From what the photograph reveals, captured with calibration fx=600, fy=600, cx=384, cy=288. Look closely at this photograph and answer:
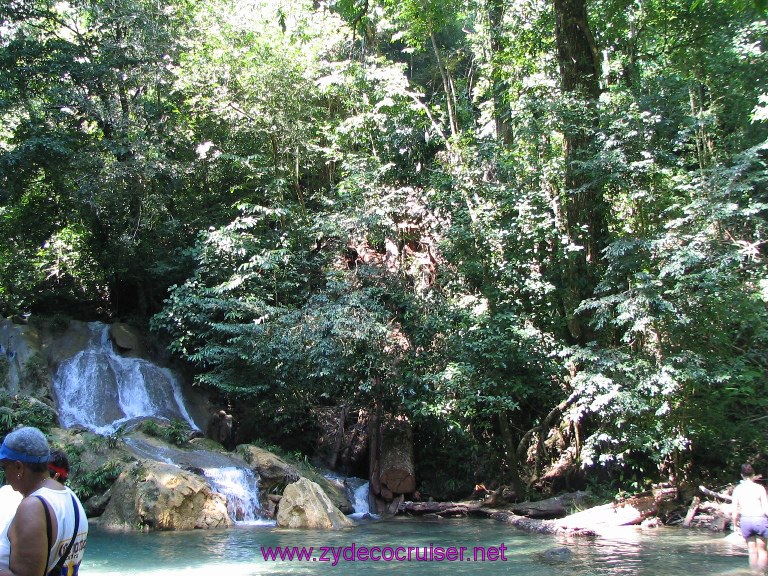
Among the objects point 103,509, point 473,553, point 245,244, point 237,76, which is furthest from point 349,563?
point 237,76

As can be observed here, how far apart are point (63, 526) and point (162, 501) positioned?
803 centimetres

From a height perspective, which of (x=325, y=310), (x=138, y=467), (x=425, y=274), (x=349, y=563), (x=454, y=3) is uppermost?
(x=454, y=3)

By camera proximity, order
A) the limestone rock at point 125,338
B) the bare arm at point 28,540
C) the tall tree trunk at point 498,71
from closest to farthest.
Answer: the bare arm at point 28,540 → the tall tree trunk at point 498,71 → the limestone rock at point 125,338

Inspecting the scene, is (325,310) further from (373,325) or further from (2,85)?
(2,85)

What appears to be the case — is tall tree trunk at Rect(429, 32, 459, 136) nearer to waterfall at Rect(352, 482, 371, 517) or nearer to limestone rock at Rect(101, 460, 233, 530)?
waterfall at Rect(352, 482, 371, 517)

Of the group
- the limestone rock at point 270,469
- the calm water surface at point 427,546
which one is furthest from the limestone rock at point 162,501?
the limestone rock at point 270,469

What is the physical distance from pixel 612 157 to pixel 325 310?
21.0 ft

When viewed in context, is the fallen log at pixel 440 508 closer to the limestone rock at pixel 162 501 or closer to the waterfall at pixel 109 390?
the limestone rock at pixel 162 501

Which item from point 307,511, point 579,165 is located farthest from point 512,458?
point 579,165

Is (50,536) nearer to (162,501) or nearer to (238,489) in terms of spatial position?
(162,501)

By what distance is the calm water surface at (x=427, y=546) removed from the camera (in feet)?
22.4

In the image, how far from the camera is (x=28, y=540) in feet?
7.38

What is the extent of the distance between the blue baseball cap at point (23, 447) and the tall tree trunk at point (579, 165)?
32.5 ft

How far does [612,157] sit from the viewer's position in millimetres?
10156
